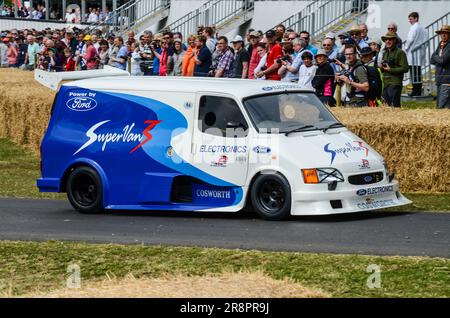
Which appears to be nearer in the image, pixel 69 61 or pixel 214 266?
pixel 214 266

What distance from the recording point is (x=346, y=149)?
45.6 feet

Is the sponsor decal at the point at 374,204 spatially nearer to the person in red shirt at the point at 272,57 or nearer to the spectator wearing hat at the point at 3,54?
the person in red shirt at the point at 272,57

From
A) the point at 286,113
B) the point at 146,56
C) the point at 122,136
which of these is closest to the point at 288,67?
the point at 286,113

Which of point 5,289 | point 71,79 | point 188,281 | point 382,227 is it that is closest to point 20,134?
point 71,79

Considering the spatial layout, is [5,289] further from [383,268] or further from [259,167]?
[259,167]

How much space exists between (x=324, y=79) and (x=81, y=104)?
5.56 meters

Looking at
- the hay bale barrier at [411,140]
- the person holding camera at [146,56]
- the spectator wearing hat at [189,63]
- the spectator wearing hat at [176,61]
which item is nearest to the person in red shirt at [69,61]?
the person holding camera at [146,56]

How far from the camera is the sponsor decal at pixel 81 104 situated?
49.9ft

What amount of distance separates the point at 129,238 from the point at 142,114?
2.57 metres

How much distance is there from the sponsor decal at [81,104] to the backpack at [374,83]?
527cm

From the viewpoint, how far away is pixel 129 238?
41.7 feet

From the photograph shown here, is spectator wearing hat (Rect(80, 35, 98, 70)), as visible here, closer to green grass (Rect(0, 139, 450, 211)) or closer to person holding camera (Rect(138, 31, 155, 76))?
person holding camera (Rect(138, 31, 155, 76))

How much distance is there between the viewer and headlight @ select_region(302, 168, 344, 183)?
44.0 ft

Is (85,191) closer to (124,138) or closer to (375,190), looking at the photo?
A: (124,138)
